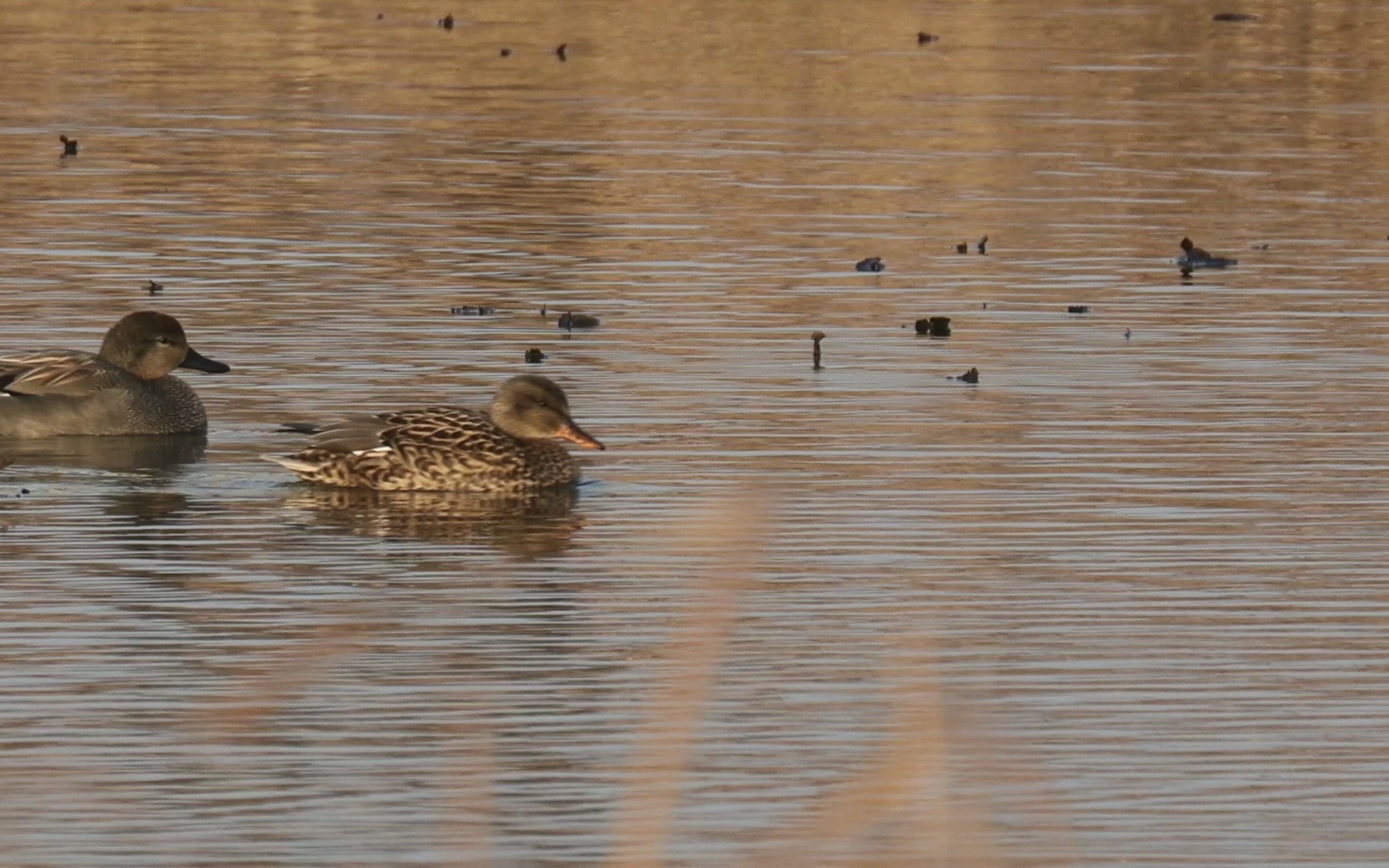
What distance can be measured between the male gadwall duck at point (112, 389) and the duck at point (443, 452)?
5.08 feet

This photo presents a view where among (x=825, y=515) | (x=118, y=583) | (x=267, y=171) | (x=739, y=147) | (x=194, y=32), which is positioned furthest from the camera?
(x=194, y=32)

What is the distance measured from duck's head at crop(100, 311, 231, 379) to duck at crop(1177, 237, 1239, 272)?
27.2 ft

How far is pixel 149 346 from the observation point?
17328 millimetres

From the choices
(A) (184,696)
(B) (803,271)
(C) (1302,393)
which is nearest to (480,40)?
(B) (803,271)

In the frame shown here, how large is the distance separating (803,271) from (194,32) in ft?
71.5

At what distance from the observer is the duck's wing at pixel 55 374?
54.3ft

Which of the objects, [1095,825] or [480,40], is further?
[480,40]

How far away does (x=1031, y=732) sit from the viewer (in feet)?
33.8

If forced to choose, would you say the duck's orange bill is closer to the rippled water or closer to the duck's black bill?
the rippled water

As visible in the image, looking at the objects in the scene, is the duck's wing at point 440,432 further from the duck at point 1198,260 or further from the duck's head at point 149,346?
the duck at point 1198,260

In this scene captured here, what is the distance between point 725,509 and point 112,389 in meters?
10.2

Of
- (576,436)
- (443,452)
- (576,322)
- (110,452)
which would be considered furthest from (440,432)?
(576,322)

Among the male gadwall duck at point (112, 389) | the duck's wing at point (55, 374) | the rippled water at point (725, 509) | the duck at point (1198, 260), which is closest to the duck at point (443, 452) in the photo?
the rippled water at point (725, 509)

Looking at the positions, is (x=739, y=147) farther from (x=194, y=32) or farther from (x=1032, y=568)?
(x=1032, y=568)
